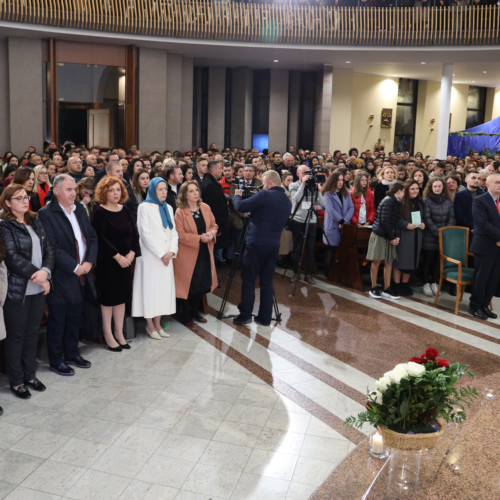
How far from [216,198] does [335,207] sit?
1.73 metres

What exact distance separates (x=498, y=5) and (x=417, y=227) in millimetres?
13857

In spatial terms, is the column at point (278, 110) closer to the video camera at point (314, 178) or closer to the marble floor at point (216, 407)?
the video camera at point (314, 178)

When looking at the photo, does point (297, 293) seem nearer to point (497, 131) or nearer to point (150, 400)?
point (150, 400)

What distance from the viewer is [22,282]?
483 cm

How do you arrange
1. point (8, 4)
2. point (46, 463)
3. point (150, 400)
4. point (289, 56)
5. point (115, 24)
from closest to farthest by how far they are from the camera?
point (46, 463) → point (150, 400) → point (8, 4) → point (115, 24) → point (289, 56)

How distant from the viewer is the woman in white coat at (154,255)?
6.19 m

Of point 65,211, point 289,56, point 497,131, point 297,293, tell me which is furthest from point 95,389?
point 497,131

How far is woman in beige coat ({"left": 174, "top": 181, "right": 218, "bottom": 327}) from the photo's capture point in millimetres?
6586

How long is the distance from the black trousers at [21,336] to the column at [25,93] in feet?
49.8

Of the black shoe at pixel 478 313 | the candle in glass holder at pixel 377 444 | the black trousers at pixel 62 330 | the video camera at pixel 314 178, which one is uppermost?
the video camera at pixel 314 178

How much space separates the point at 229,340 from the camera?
644 centimetres

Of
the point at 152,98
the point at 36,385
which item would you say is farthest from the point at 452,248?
the point at 152,98

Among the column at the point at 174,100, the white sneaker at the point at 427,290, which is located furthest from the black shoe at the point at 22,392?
the column at the point at 174,100

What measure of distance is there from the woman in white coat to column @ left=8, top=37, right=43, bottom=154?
46.3 ft
